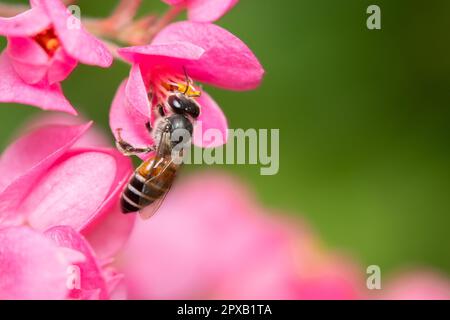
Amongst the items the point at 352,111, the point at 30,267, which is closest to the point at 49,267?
the point at 30,267

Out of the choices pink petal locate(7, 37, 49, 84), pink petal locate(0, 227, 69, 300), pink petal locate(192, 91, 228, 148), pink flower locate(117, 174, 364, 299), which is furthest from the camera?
pink flower locate(117, 174, 364, 299)

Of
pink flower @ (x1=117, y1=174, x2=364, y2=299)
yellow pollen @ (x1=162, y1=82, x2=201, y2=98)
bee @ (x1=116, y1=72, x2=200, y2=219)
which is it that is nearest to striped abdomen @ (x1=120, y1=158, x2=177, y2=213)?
bee @ (x1=116, y1=72, x2=200, y2=219)

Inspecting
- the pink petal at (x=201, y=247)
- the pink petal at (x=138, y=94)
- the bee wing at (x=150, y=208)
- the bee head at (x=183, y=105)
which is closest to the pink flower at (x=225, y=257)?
the pink petal at (x=201, y=247)

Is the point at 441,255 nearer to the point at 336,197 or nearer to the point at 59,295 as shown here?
the point at 336,197

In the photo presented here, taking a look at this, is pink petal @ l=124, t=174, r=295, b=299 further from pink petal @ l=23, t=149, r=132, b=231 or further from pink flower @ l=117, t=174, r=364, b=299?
pink petal @ l=23, t=149, r=132, b=231

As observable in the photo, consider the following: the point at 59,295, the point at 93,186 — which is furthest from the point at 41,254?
the point at 93,186

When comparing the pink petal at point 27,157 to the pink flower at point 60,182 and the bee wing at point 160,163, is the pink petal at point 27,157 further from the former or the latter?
the bee wing at point 160,163
